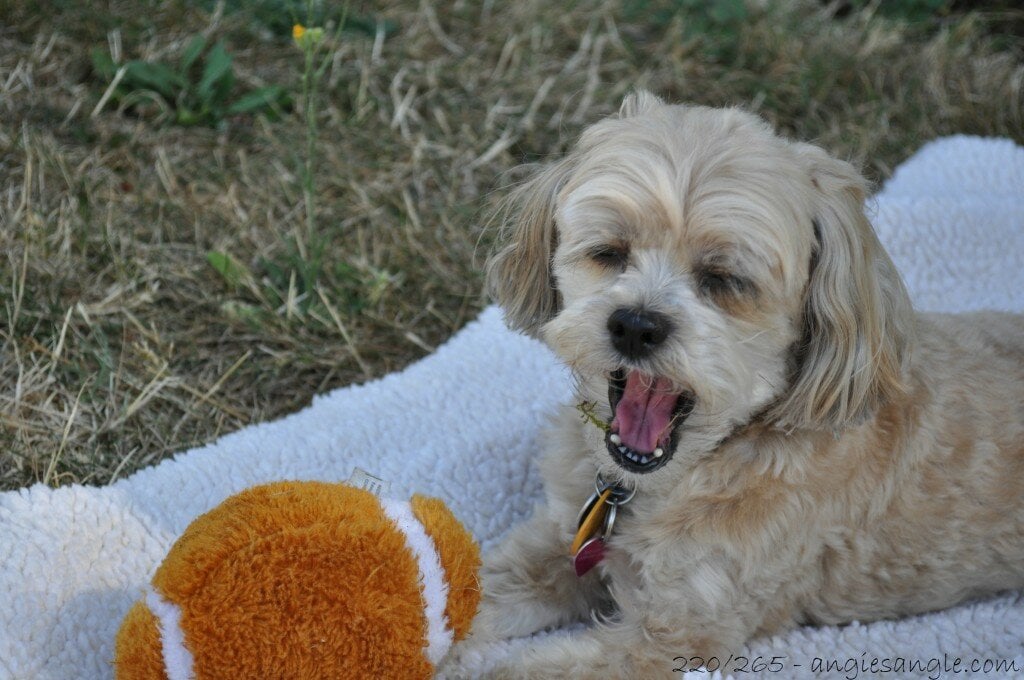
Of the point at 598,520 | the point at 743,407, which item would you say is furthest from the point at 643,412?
the point at 598,520

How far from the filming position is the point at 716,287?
257 centimetres

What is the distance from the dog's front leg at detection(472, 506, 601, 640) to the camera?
2949 mm

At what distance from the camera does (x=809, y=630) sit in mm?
2873

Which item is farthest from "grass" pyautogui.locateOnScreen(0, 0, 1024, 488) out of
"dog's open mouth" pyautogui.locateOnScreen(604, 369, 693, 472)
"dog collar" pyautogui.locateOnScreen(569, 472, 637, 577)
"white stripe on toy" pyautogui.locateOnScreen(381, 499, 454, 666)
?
"white stripe on toy" pyautogui.locateOnScreen(381, 499, 454, 666)

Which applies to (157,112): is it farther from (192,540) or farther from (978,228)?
(978,228)

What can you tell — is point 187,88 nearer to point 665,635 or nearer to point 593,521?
point 593,521

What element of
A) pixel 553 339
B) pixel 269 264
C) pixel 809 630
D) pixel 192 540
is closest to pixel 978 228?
pixel 809 630

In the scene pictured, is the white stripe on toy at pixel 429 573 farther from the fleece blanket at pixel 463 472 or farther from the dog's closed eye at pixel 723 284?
Result: the dog's closed eye at pixel 723 284

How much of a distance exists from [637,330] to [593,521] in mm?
613

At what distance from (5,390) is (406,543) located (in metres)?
1.98

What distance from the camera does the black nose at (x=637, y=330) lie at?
2.48 metres

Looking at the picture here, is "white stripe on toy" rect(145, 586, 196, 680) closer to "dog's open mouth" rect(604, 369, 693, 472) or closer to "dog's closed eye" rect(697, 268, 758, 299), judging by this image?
"dog's open mouth" rect(604, 369, 693, 472)

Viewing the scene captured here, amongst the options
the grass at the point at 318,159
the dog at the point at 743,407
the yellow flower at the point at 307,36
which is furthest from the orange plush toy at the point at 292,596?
the yellow flower at the point at 307,36

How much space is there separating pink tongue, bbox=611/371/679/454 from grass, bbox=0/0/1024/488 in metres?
0.97
